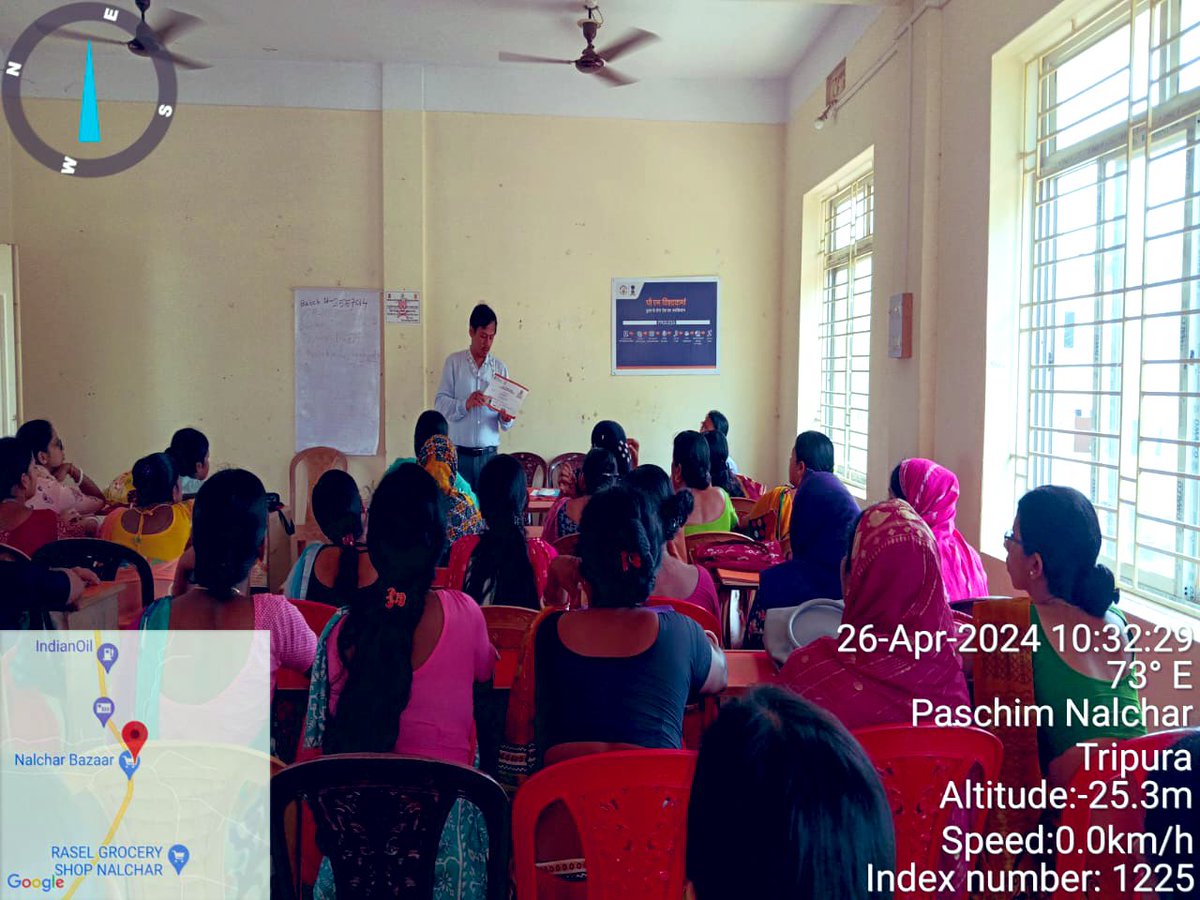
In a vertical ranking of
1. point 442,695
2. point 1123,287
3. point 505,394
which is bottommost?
point 442,695

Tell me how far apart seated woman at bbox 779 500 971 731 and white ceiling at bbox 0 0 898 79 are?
414 centimetres

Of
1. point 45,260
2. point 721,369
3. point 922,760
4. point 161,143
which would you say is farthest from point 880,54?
point 45,260

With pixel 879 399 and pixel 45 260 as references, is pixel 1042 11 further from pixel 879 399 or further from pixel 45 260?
pixel 45 260

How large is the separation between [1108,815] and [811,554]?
1.73 metres

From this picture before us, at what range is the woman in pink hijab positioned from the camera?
10.0 feet

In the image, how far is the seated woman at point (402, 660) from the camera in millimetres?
1746

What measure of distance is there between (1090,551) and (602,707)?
111cm

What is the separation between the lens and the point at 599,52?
5051 mm

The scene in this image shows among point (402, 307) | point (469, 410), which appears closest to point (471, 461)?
point (469, 410)

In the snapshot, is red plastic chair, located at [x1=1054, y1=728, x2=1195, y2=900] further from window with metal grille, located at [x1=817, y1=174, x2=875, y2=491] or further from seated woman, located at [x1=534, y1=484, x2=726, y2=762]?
window with metal grille, located at [x1=817, y1=174, x2=875, y2=491]

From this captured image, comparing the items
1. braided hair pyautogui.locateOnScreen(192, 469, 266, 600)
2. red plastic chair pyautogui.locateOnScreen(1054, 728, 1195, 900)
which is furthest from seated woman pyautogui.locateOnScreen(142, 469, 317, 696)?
red plastic chair pyautogui.locateOnScreen(1054, 728, 1195, 900)

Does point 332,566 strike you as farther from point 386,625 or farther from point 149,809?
point 149,809

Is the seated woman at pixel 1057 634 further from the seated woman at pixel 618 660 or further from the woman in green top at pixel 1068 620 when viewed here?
the seated woman at pixel 618 660

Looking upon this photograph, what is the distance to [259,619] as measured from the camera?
6.46 ft
